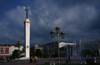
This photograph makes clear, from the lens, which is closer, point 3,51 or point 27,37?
point 27,37

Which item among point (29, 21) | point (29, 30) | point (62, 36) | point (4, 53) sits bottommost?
point (4, 53)

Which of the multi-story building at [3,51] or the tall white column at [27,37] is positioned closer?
the tall white column at [27,37]

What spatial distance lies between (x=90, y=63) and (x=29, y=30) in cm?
3310

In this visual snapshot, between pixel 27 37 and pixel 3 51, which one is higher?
pixel 27 37

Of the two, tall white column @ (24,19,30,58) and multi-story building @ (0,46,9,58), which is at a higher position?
tall white column @ (24,19,30,58)

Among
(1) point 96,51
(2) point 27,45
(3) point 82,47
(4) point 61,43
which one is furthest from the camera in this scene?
(4) point 61,43

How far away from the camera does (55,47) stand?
3553 inches

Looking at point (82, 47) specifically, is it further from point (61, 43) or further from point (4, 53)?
point (4, 53)

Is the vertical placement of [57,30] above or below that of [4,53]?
above

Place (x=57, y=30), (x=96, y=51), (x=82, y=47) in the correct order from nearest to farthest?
(x=57, y=30) < (x=96, y=51) < (x=82, y=47)

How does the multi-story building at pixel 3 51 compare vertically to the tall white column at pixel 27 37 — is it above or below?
below

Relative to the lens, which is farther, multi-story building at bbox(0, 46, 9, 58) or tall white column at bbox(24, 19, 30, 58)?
multi-story building at bbox(0, 46, 9, 58)

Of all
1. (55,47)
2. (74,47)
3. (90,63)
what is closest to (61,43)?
(55,47)

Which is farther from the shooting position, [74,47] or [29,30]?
[74,47]
